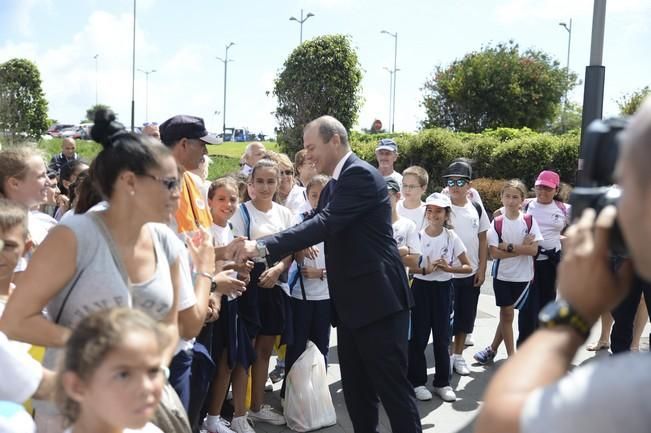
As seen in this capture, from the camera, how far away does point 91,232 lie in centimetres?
246

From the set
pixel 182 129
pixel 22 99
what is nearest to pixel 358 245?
pixel 182 129

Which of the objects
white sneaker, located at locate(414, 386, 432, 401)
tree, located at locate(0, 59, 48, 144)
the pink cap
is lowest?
white sneaker, located at locate(414, 386, 432, 401)

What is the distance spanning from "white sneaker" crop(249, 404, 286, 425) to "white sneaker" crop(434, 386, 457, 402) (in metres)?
1.43

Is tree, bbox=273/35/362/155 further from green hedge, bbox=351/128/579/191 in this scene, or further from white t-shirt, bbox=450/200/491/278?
white t-shirt, bbox=450/200/491/278

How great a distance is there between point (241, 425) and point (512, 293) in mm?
3050

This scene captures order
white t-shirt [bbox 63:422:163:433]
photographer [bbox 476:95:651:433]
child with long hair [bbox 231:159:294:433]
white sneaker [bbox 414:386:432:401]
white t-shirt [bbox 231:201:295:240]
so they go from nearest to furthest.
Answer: photographer [bbox 476:95:651:433] → white t-shirt [bbox 63:422:163:433] → child with long hair [bbox 231:159:294:433] → white t-shirt [bbox 231:201:295:240] → white sneaker [bbox 414:386:432:401]

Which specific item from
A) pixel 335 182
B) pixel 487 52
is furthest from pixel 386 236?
pixel 487 52

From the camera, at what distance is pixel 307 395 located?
15.8 feet

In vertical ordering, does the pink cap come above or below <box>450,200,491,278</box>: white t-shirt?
above

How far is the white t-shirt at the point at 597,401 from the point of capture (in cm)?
107

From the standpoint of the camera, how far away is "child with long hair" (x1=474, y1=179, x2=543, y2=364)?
6.39 metres

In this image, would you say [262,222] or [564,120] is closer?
[262,222]

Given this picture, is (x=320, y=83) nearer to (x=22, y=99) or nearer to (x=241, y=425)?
(x=22, y=99)

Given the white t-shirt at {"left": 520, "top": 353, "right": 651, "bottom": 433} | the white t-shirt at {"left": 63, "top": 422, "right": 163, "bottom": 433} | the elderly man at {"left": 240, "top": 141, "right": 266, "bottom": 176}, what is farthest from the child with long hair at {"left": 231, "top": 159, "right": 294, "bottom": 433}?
the white t-shirt at {"left": 520, "top": 353, "right": 651, "bottom": 433}
